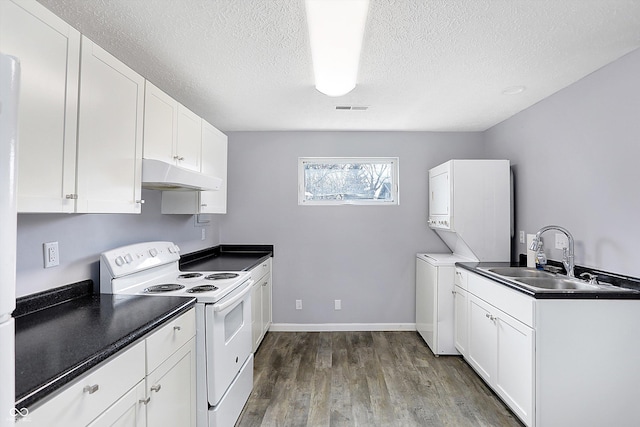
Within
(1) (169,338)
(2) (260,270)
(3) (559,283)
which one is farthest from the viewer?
(2) (260,270)

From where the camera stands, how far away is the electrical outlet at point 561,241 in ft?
8.27

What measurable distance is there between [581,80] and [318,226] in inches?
104

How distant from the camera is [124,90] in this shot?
169 cm

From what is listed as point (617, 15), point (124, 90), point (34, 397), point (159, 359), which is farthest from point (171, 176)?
point (617, 15)

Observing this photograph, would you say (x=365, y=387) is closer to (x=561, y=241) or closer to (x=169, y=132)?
(x=561, y=241)

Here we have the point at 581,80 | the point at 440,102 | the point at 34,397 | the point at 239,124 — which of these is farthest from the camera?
the point at 239,124

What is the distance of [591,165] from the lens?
229 centimetres

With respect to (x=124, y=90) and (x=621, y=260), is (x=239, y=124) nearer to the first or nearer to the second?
(x=124, y=90)

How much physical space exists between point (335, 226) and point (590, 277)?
2.33 meters

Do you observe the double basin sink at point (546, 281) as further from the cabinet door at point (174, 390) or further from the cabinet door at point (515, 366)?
the cabinet door at point (174, 390)

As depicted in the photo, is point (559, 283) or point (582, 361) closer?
point (582, 361)

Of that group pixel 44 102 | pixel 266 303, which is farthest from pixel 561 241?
pixel 44 102

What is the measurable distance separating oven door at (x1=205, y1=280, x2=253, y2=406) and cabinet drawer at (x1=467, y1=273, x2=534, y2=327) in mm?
1759

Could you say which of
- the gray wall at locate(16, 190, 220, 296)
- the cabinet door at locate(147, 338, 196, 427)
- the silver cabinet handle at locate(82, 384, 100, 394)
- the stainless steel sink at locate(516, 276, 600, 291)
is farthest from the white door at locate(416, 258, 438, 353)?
the silver cabinet handle at locate(82, 384, 100, 394)
